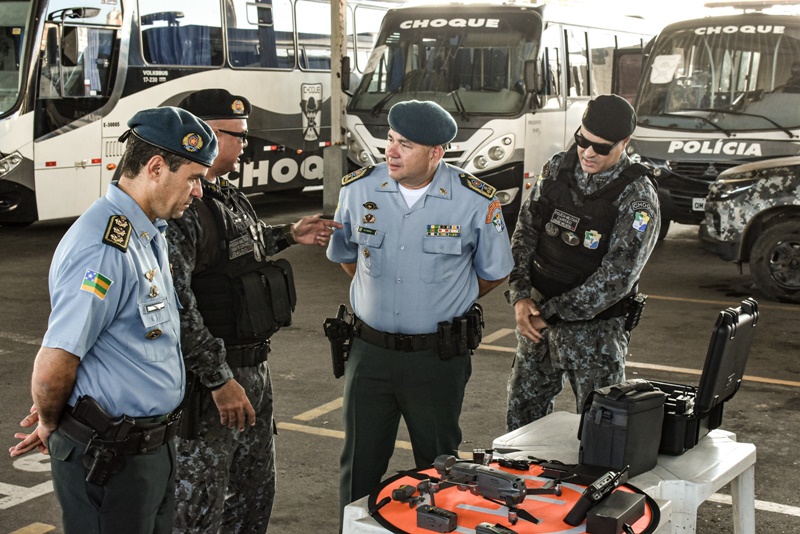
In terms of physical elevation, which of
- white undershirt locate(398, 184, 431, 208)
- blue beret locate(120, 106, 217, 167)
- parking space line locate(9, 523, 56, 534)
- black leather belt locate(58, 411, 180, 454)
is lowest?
parking space line locate(9, 523, 56, 534)

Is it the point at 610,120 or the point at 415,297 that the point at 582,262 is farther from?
the point at 415,297

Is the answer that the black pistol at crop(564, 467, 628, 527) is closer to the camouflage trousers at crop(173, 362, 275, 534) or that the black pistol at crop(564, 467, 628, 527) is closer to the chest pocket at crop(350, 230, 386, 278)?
the camouflage trousers at crop(173, 362, 275, 534)

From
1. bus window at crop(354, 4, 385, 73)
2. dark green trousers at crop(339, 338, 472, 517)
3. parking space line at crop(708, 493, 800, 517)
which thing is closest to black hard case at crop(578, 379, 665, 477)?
dark green trousers at crop(339, 338, 472, 517)

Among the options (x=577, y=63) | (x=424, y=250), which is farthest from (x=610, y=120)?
(x=577, y=63)

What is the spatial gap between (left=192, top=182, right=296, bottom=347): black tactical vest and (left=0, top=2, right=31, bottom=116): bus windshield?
9.49 m

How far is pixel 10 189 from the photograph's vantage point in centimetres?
1241

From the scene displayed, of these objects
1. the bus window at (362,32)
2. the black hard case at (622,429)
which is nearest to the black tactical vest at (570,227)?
the black hard case at (622,429)

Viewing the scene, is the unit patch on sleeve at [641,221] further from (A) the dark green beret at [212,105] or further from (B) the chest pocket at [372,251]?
(A) the dark green beret at [212,105]

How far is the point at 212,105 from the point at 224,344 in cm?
86

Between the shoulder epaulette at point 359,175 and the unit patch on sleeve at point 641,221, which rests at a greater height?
the shoulder epaulette at point 359,175

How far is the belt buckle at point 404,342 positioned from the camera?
164 inches

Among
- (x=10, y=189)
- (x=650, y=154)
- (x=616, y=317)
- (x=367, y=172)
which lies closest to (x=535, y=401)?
(x=616, y=317)

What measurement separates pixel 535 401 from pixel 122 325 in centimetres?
225

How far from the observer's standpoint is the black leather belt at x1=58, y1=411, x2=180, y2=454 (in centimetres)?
293
